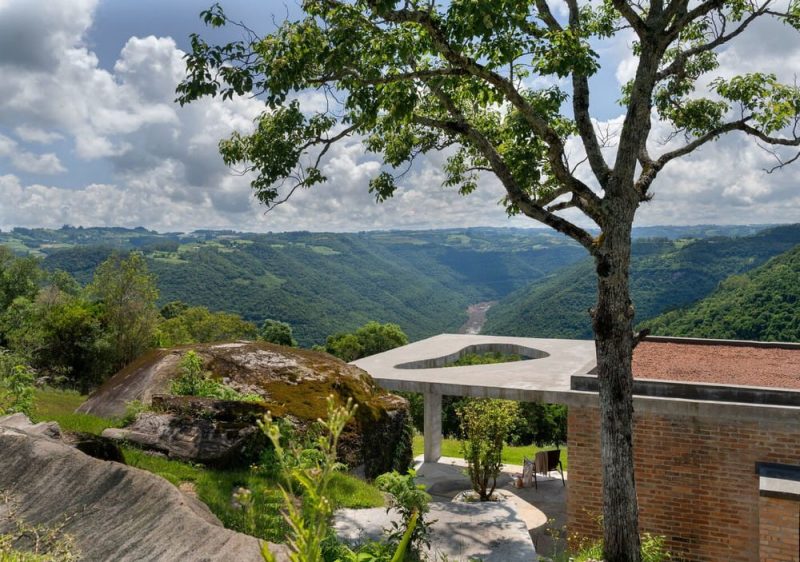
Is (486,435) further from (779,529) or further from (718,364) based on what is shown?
(779,529)

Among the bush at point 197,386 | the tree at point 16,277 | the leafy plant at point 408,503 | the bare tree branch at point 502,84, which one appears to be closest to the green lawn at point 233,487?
the leafy plant at point 408,503

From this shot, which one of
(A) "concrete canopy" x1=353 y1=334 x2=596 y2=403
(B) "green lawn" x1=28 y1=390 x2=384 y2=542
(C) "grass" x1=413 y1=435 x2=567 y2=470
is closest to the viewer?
(B) "green lawn" x1=28 y1=390 x2=384 y2=542

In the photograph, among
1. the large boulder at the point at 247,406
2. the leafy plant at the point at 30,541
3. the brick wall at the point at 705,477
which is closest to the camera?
the leafy plant at the point at 30,541

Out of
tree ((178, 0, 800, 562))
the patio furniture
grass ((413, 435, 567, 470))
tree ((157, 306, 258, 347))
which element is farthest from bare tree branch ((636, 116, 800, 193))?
tree ((157, 306, 258, 347))

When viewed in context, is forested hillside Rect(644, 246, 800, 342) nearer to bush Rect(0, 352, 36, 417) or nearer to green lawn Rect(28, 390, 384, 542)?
green lawn Rect(28, 390, 384, 542)

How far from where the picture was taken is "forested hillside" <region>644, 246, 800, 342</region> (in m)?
37.1

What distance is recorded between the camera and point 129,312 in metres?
28.5

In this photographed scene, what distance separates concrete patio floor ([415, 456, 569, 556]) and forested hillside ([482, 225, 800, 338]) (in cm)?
9037

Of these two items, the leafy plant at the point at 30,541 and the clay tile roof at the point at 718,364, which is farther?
the clay tile roof at the point at 718,364

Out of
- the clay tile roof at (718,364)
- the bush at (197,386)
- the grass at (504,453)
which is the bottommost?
the grass at (504,453)

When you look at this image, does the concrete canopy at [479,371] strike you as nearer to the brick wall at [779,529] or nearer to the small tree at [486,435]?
the small tree at [486,435]

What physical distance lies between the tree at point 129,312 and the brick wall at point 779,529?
25.9 m

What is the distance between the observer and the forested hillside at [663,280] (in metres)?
114

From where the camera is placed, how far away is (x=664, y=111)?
510 inches
